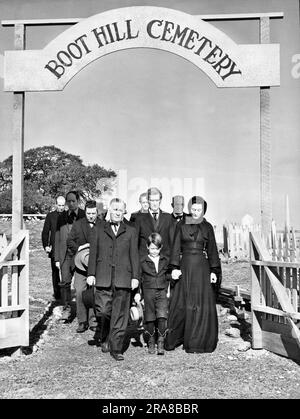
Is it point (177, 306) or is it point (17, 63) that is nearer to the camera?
point (177, 306)

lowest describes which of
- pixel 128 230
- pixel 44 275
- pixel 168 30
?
pixel 44 275

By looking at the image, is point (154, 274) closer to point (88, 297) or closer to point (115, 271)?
point (115, 271)

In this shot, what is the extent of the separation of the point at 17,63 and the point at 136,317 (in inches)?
143

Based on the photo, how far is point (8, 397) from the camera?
4.27 meters

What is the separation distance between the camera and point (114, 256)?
5410mm

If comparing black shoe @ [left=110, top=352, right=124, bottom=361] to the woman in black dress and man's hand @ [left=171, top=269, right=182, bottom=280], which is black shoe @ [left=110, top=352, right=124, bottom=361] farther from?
man's hand @ [left=171, top=269, right=182, bottom=280]

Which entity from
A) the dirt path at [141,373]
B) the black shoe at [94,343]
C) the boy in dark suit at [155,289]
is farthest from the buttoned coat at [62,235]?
the boy in dark suit at [155,289]

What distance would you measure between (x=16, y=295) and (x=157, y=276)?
158 centimetres

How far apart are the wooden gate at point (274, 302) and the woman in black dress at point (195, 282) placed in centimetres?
48

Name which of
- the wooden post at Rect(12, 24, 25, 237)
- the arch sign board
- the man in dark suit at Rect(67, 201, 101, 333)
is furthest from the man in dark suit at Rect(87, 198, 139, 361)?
the arch sign board

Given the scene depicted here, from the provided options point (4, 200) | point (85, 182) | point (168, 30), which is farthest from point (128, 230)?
point (85, 182)

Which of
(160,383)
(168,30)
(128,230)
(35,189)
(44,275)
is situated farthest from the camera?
(35,189)
